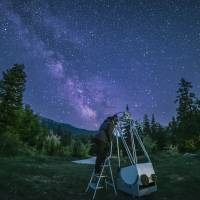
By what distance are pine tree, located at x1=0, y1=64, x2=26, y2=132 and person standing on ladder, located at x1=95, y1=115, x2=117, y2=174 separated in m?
20.2

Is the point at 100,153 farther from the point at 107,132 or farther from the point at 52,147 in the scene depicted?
the point at 52,147

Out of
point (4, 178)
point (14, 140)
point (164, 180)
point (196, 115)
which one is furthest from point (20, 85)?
point (196, 115)

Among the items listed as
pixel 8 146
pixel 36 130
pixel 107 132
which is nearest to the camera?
pixel 107 132

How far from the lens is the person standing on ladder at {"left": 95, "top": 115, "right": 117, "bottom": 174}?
25.5ft

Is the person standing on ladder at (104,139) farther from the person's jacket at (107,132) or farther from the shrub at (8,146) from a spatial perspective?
the shrub at (8,146)

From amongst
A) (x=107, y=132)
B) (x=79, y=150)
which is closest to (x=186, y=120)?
(x=79, y=150)

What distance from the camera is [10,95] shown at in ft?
88.0

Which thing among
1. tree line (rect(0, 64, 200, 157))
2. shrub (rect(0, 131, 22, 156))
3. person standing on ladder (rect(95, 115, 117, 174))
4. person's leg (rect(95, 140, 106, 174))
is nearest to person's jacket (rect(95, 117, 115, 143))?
person standing on ladder (rect(95, 115, 117, 174))

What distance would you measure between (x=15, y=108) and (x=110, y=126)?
21408 millimetres

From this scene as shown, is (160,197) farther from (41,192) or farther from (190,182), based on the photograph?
(41,192)

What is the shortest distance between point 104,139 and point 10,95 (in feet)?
71.1

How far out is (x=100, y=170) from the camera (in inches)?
319

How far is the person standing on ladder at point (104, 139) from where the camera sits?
7762 millimetres

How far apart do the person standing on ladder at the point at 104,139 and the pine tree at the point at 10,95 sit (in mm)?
20162
